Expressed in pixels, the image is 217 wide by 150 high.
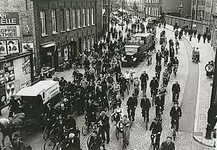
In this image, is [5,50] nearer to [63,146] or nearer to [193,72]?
[63,146]

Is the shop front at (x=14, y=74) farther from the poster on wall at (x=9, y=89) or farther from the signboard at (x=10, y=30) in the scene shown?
the signboard at (x=10, y=30)

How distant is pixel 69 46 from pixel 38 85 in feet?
51.7

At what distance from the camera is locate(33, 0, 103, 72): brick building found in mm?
25266

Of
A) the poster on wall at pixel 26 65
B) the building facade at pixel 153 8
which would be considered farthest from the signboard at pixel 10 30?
the building facade at pixel 153 8

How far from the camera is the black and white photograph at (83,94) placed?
12.9m

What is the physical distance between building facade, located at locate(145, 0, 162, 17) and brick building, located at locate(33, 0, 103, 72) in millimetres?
51327

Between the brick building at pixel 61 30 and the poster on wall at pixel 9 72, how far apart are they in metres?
6.71

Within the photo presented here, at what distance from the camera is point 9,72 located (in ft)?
58.5

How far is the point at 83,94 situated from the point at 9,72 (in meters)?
4.77

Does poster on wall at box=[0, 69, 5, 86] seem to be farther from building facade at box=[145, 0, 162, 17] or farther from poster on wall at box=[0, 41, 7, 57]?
building facade at box=[145, 0, 162, 17]

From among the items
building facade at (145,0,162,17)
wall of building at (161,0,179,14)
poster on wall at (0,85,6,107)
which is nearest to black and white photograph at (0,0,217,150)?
poster on wall at (0,85,6,107)

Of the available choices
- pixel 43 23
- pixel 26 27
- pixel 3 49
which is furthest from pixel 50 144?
pixel 43 23

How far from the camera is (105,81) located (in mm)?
18391

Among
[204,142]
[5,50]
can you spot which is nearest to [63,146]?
[204,142]
